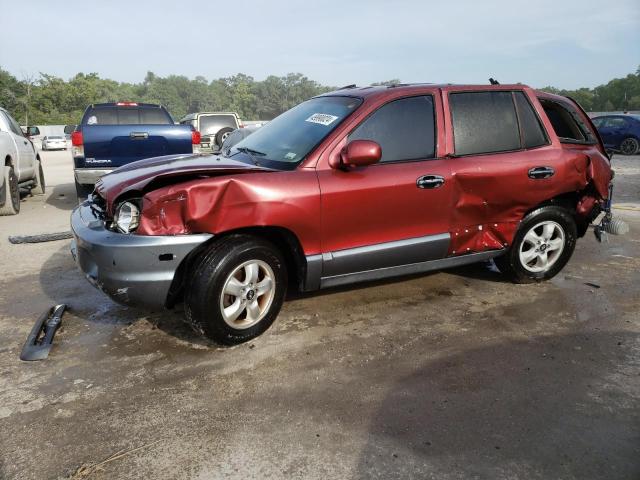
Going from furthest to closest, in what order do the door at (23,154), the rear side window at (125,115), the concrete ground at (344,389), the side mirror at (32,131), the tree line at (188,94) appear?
the tree line at (188,94) → the side mirror at (32,131) → the rear side window at (125,115) → the door at (23,154) → the concrete ground at (344,389)

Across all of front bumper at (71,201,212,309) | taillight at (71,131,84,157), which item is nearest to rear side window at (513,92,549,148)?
front bumper at (71,201,212,309)

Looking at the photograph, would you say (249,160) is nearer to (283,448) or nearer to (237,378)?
(237,378)

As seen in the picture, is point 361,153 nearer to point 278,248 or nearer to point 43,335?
point 278,248

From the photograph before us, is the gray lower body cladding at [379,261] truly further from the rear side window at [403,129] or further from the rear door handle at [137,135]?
the rear door handle at [137,135]

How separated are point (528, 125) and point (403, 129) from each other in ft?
4.35

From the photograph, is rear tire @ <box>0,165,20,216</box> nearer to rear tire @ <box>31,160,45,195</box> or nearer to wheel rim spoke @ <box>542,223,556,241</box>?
rear tire @ <box>31,160,45,195</box>

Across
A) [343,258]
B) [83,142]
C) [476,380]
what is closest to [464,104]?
[343,258]

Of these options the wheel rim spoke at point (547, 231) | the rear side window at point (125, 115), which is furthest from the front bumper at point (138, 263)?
the rear side window at point (125, 115)

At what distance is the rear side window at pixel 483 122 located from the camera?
4.07 m

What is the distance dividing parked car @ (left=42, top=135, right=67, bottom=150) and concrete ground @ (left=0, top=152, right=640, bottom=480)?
32.6m

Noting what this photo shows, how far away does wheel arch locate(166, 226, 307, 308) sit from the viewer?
Result: 3.22 metres

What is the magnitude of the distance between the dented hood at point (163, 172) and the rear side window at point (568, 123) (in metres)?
3.12

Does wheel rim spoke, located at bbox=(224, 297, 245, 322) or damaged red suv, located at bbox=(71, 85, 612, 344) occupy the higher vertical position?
damaged red suv, located at bbox=(71, 85, 612, 344)

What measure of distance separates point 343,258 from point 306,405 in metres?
1.19
